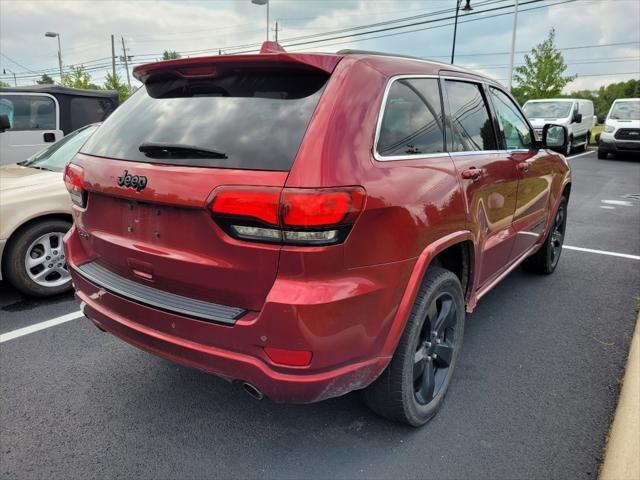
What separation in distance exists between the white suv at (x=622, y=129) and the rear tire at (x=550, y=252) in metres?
14.4

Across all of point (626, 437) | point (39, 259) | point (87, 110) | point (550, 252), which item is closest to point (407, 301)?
point (626, 437)

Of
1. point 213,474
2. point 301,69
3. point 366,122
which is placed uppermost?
point 301,69

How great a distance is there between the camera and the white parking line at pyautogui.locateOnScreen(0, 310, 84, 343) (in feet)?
12.0

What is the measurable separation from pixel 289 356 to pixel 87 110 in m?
7.37

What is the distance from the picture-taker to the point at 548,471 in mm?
2318

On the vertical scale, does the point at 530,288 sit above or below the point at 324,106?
below

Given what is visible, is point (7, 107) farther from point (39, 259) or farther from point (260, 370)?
point (260, 370)

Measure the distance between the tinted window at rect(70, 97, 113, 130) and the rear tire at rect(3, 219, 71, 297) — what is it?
4012mm

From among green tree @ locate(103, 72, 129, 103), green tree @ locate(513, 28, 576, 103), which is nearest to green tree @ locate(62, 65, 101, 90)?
green tree @ locate(103, 72, 129, 103)

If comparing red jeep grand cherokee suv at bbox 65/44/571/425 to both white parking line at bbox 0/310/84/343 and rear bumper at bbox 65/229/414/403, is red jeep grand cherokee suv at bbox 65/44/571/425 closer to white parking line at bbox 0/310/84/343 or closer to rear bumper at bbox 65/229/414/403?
rear bumper at bbox 65/229/414/403

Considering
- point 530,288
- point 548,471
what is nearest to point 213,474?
point 548,471

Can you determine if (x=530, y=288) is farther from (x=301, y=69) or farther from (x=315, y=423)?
(x=301, y=69)

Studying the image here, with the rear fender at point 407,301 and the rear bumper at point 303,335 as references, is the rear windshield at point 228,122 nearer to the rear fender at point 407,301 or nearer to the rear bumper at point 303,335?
the rear bumper at point 303,335

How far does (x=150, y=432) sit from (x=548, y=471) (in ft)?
6.46
